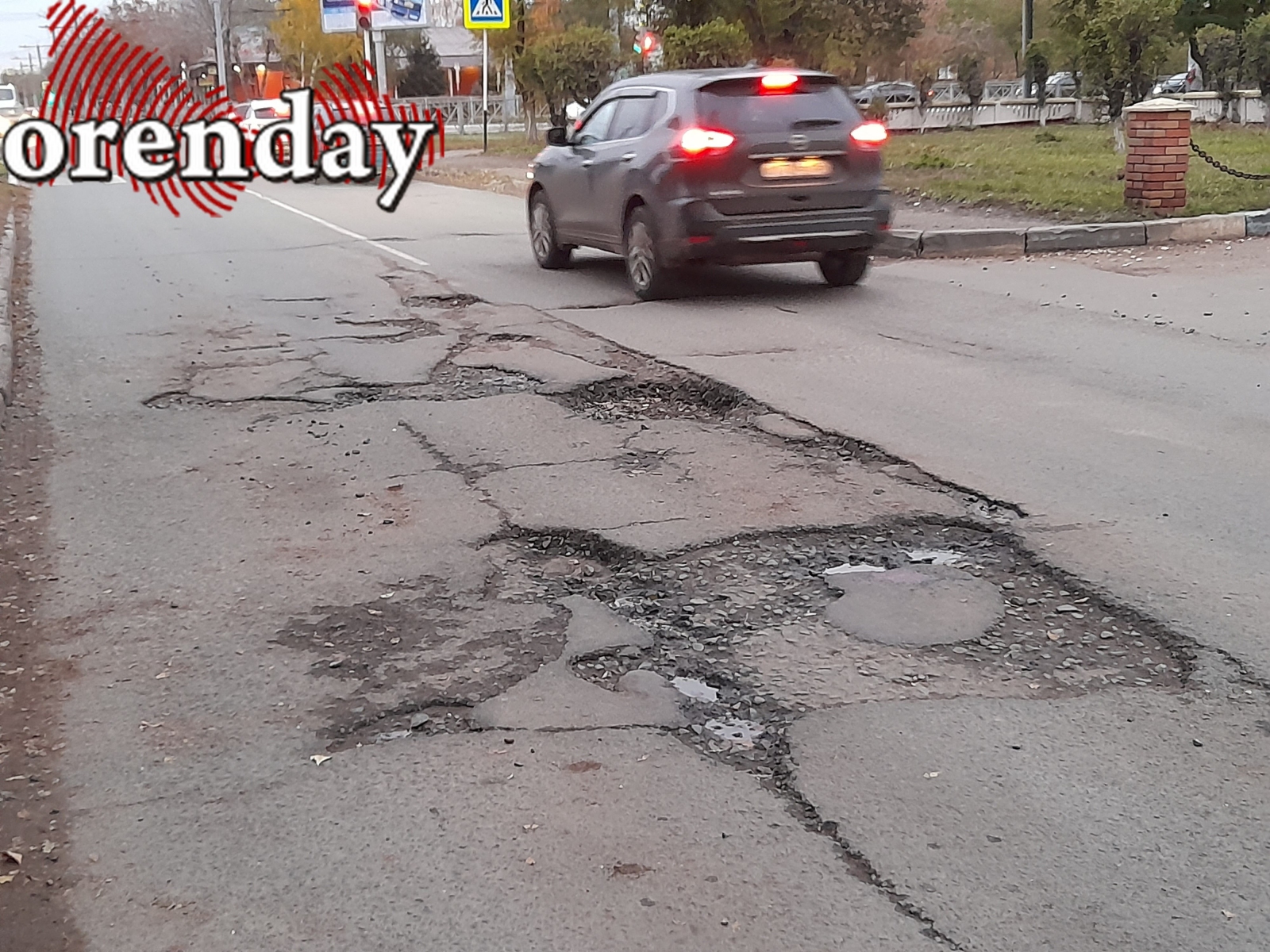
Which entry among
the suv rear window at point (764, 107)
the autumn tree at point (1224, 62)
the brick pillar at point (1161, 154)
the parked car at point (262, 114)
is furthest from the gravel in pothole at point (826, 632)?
the autumn tree at point (1224, 62)

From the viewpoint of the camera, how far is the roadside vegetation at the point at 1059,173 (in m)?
15.2

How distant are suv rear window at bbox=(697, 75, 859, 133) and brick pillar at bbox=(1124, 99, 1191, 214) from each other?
4.93 metres

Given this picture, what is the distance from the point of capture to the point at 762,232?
1070cm

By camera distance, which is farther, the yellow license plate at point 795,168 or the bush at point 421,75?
the bush at point 421,75

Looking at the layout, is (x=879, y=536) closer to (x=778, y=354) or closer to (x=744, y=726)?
(x=744, y=726)

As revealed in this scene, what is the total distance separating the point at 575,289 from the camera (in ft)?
39.7

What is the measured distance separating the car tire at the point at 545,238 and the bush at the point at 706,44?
15.1 metres

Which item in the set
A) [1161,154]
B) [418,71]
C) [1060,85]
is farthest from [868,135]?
[418,71]

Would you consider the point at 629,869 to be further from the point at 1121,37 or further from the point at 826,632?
the point at 1121,37

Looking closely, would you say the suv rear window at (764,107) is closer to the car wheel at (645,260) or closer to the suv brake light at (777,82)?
the suv brake light at (777,82)

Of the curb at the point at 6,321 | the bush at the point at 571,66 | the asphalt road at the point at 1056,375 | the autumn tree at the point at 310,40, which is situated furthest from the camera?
the autumn tree at the point at 310,40

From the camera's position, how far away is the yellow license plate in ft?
35.1

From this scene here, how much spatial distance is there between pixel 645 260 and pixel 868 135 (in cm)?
197

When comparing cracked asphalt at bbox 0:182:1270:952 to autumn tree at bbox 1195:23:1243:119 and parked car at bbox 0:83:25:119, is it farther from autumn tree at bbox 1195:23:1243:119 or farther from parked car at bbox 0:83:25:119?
autumn tree at bbox 1195:23:1243:119
